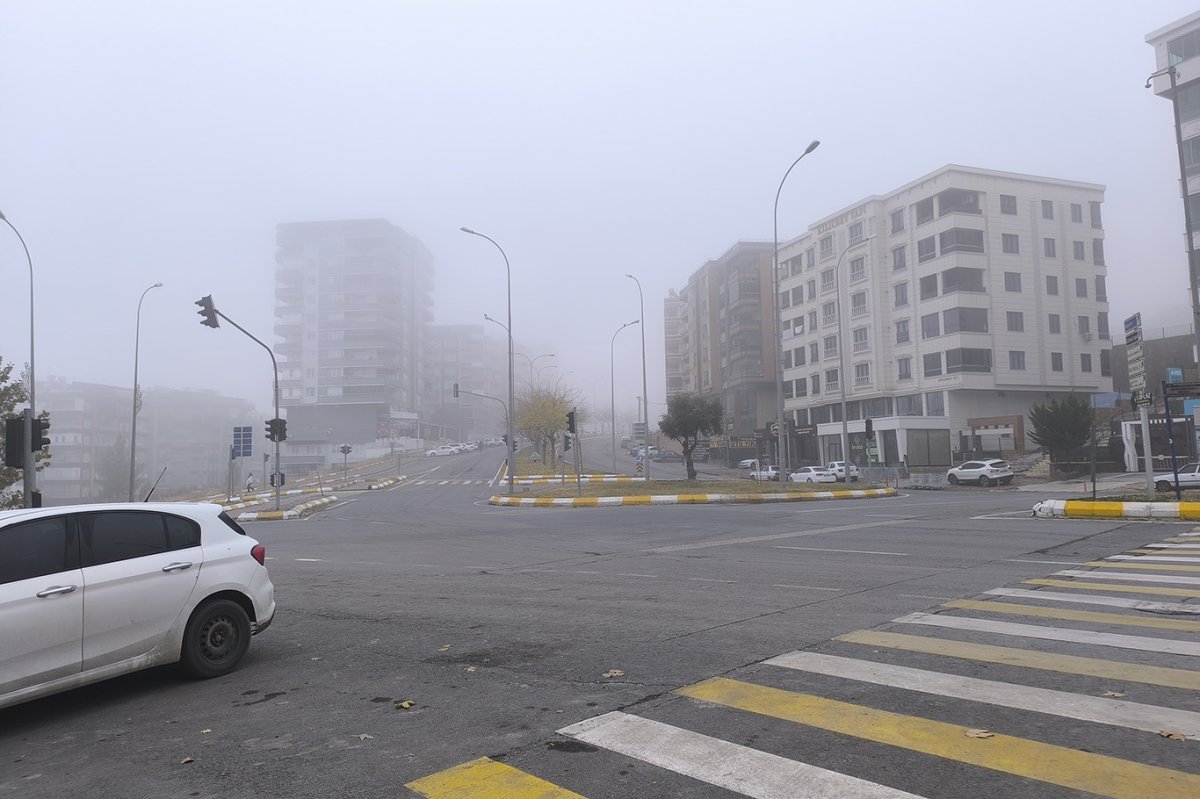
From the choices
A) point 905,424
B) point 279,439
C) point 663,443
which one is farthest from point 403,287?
point 279,439

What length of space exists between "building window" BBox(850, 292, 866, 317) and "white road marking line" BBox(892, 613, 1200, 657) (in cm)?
5911

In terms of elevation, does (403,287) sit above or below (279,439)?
above

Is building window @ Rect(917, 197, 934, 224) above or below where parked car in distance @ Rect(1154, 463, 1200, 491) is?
above

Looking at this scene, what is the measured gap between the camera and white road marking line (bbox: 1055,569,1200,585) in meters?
9.20

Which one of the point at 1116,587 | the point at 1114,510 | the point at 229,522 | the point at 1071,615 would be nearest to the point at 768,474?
the point at 1114,510

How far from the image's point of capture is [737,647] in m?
6.55

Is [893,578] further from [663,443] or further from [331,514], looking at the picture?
[663,443]

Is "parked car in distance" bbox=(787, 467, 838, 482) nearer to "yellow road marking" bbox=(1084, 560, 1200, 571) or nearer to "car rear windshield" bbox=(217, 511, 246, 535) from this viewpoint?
"yellow road marking" bbox=(1084, 560, 1200, 571)

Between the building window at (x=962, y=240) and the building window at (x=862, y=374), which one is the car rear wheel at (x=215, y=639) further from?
the building window at (x=862, y=374)

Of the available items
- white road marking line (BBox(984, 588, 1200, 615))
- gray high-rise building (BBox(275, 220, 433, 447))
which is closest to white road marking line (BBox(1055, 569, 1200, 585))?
white road marking line (BBox(984, 588, 1200, 615))

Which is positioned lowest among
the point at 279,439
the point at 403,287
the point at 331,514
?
the point at 331,514

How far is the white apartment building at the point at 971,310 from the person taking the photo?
5475 centimetres

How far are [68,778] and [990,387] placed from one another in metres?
58.9

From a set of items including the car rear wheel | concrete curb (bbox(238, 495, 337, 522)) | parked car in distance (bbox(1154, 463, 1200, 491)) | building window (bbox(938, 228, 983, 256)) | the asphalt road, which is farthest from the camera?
building window (bbox(938, 228, 983, 256))
